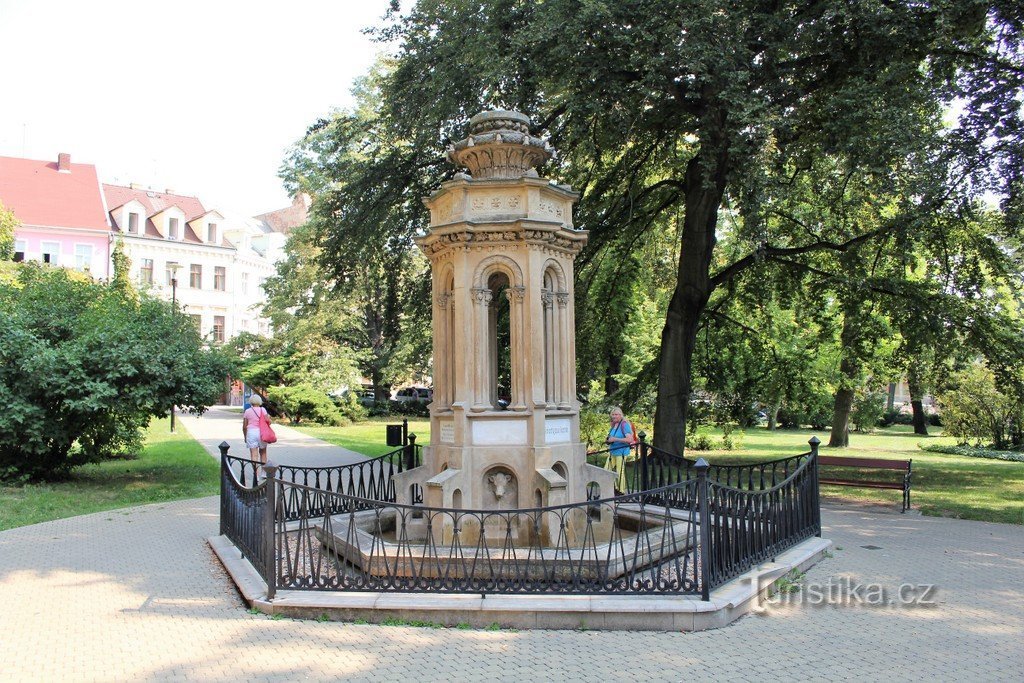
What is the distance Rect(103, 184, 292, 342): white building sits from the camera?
54.2 m

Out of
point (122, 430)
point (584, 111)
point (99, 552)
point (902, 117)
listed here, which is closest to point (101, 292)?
point (122, 430)

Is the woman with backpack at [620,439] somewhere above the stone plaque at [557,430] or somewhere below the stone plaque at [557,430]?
below

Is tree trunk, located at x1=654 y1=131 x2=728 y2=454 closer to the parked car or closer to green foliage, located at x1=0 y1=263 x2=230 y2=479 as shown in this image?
green foliage, located at x1=0 y1=263 x2=230 y2=479

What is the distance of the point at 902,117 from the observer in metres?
11.3

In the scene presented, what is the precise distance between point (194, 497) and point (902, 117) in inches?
544

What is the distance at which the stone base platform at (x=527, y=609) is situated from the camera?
20.6 ft

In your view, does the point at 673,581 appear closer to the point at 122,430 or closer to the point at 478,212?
the point at 478,212

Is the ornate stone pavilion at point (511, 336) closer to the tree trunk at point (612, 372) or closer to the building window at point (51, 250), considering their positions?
the tree trunk at point (612, 372)

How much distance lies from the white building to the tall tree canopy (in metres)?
43.8

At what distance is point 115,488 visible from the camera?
50.5ft

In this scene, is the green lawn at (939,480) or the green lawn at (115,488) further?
the green lawn at (939,480)

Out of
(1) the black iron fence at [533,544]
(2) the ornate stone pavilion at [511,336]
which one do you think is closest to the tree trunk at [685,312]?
(1) the black iron fence at [533,544]

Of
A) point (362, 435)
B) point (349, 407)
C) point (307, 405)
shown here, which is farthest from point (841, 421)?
point (307, 405)

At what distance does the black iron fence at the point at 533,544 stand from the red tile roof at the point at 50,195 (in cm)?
4647
